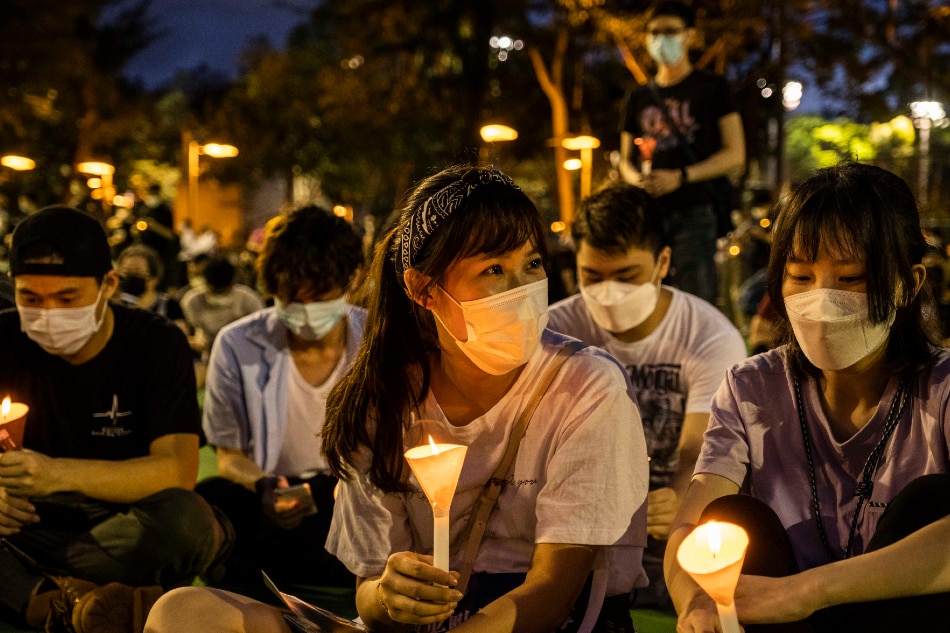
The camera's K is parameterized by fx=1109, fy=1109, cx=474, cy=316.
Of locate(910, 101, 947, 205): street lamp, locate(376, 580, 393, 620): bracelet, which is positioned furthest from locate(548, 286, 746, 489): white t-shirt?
locate(910, 101, 947, 205): street lamp

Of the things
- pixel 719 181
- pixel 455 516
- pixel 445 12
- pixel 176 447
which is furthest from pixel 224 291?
pixel 445 12

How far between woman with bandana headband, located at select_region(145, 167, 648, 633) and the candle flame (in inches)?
26.2

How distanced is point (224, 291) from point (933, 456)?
28.8 feet

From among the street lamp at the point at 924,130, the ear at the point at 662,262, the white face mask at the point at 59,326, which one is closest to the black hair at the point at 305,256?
the white face mask at the point at 59,326

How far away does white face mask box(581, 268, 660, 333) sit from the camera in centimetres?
434

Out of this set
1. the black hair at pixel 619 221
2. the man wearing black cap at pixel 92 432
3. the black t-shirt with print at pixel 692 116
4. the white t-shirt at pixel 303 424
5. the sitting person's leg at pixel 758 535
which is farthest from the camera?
the black t-shirt with print at pixel 692 116

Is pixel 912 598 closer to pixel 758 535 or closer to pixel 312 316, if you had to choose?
pixel 758 535

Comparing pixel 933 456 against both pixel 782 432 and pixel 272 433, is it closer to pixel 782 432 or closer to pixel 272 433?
pixel 782 432

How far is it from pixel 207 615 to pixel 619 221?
231 centimetres

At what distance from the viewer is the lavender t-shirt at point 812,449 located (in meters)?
2.76

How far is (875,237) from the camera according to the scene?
2752 millimetres

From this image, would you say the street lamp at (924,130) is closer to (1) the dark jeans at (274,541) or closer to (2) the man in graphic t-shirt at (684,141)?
(2) the man in graphic t-shirt at (684,141)

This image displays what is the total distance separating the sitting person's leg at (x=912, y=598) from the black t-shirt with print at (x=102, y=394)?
2492 mm

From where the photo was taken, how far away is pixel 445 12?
29.7 m
